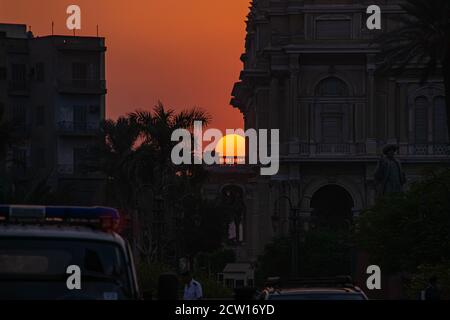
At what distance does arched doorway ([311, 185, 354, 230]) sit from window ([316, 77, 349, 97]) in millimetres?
6102

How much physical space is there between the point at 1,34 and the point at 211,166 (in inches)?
1604

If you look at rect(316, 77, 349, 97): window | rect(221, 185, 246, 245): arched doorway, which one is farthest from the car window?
rect(221, 185, 246, 245): arched doorway

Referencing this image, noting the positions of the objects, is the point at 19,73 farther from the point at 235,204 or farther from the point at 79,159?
the point at 235,204

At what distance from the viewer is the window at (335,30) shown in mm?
116438

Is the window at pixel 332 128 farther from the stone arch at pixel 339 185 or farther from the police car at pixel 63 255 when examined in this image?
the police car at pixel 63 255

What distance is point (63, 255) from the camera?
16.0m

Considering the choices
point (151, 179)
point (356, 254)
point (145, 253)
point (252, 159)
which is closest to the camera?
point (356, 254)

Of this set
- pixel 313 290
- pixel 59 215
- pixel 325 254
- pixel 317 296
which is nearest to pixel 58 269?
pixel 59 215

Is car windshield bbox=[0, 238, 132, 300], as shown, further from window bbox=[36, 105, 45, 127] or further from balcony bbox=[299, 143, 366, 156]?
balcony bbox=[299, 143, 366, 156]

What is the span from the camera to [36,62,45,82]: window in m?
115

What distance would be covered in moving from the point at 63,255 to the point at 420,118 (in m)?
104

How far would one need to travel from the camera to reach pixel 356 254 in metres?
68.8
